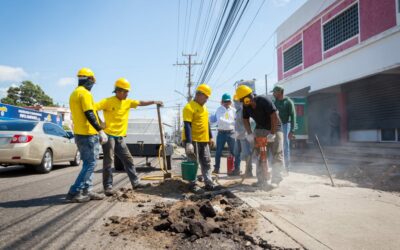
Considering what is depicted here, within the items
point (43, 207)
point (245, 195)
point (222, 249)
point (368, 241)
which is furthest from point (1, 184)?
point (368, 241)

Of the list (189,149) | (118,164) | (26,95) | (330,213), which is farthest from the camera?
(26,95)

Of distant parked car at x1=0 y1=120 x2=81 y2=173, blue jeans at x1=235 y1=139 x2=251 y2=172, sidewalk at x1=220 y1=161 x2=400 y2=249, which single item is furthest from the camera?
distant parked car at x1=0 y1=120 x2=81 y2=173

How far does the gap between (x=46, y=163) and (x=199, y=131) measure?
5.49 meters

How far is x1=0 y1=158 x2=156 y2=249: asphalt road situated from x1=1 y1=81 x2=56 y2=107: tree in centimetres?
6087

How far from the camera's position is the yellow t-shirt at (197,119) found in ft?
19.2

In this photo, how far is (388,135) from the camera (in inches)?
564

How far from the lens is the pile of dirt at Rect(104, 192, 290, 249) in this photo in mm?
3074

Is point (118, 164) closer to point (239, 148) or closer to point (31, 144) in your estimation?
point (31, 144)

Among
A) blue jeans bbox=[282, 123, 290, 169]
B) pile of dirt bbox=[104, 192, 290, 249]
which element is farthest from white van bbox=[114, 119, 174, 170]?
pile of dirt bbox=[104, 192, 290, 249]

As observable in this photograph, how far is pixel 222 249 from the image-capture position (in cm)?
292

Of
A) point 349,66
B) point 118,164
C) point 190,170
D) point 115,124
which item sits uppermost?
point 349,66

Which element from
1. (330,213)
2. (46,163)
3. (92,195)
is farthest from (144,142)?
(330,213)

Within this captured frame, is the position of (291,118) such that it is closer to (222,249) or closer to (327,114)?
(222,249)

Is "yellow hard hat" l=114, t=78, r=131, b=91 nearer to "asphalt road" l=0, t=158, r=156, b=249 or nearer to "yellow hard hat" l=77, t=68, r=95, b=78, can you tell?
"yellow hard hat" l=77, t=68, r=95, b=78
